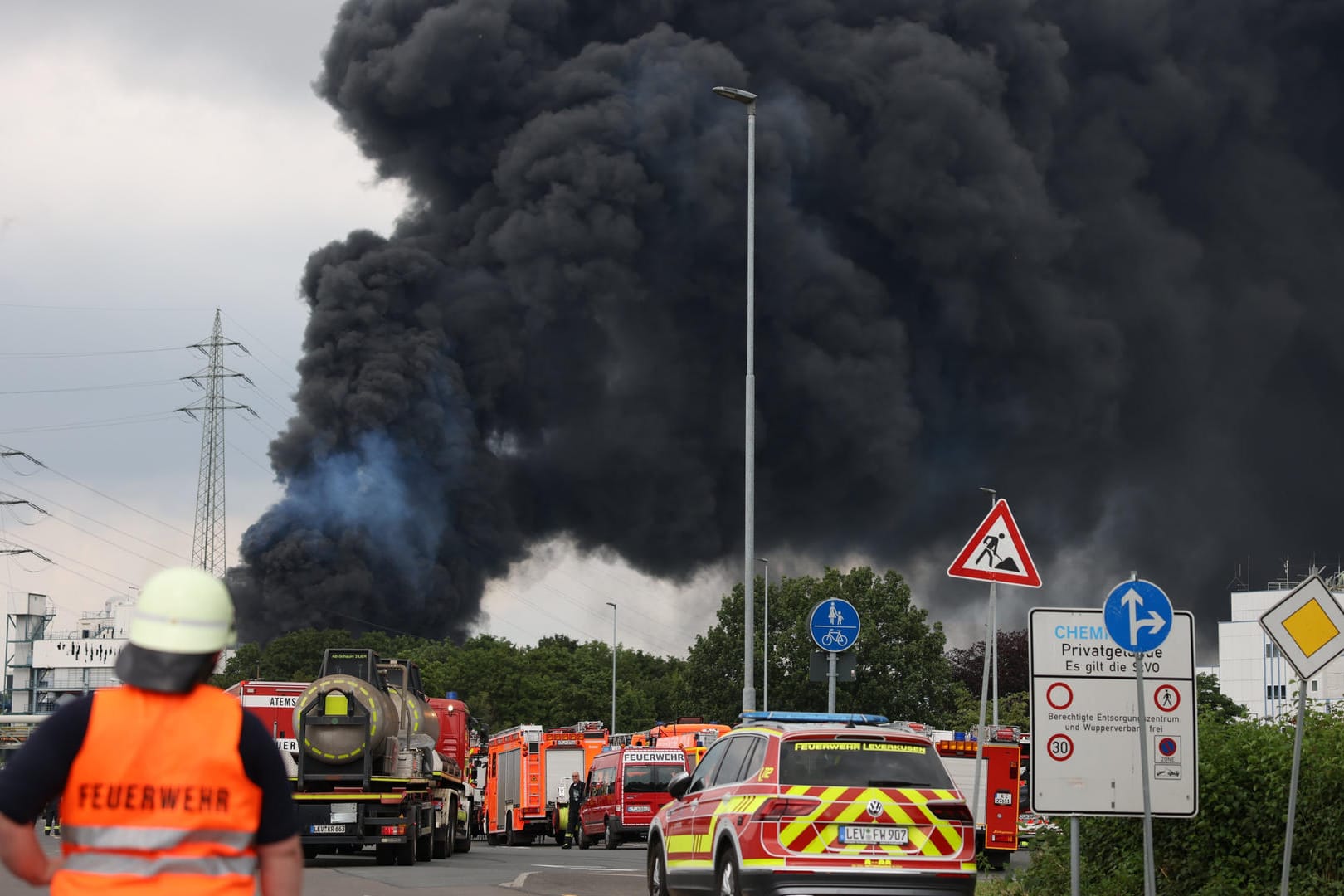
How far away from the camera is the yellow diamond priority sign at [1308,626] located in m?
11.0

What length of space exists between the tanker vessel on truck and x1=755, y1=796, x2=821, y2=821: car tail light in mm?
11839

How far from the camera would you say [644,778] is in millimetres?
32812

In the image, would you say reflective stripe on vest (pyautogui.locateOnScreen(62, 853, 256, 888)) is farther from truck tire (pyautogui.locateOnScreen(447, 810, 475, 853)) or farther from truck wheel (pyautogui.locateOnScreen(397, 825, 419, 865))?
truck tire (pyautogui.locateOnScreen(447, 810, 475, 853))

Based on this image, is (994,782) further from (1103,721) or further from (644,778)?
(1103,721)

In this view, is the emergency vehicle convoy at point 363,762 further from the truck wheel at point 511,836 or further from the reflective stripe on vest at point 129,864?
the reflective stripe on vest at point 129,864

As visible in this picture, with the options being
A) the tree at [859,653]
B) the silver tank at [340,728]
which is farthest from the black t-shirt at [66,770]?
the tree at [859,653]

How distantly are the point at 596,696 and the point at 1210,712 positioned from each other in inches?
3420

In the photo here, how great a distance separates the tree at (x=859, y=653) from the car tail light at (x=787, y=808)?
5785 cm

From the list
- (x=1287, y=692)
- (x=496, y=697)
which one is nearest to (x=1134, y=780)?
(x=496, y=697)

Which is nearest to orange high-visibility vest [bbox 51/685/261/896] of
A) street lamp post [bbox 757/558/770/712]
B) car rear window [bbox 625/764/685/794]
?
car rear window [bbox 625/764/685/794]

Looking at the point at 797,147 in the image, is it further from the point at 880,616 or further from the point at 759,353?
the point at 880,616

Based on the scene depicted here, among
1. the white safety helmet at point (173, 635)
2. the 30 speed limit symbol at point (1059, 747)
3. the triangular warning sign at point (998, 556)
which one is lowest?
the 30 speed limit symbol at point (1059, 747)

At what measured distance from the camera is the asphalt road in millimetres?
17109

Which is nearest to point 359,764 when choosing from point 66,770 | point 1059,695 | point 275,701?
point 275,701
